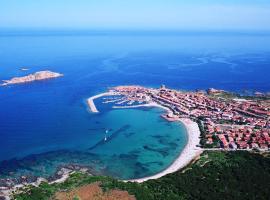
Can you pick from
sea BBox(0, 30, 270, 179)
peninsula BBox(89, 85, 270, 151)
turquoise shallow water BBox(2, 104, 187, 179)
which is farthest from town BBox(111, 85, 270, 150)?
turquoise shallow water BBox(2, 104, 187, 179)

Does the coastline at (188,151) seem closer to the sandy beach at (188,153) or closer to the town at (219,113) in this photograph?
the sandy beach at (188,153)

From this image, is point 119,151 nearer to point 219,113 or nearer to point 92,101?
point 219,113

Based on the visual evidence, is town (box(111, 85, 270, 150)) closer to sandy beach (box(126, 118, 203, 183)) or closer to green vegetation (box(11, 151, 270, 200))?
sandy beach (box(126, 118, 203, 183))

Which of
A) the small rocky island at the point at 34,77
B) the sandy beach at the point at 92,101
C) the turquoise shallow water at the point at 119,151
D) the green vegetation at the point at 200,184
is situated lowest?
the small rocky island at the point at 34,77

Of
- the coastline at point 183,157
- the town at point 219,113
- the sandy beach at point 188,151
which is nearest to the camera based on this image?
the coastline at point 183,157

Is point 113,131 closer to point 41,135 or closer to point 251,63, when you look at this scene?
point 41,135

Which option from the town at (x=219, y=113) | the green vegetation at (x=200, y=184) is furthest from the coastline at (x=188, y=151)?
the green vegetation at (x=200, y=184)

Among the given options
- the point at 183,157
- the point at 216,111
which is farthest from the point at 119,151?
the point at 216,111

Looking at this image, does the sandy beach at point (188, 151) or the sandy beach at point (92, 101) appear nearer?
the sandy beach at point (188, 151)
